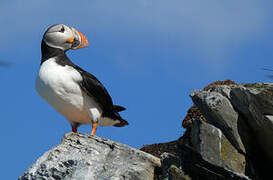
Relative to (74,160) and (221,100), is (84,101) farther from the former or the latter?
(221,100)

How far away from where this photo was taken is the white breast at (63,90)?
1164 cm

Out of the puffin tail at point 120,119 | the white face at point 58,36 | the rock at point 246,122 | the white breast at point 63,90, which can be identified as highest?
the white face at point 58,36

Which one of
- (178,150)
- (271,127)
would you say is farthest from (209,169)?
(271,127)

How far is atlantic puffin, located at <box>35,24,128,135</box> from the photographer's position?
1170 cm

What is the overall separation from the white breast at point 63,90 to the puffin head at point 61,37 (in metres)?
0.76

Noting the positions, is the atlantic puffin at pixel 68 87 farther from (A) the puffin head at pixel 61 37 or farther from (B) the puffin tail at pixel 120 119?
(B) the puffin tail at pixel 120 119

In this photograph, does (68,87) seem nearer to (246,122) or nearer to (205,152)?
(205,152)

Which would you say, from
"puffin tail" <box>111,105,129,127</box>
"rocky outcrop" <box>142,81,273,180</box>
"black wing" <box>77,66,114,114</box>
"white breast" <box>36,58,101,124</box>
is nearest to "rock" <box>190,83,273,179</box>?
"rocky outcrop" <box>142,81,273,180</box>

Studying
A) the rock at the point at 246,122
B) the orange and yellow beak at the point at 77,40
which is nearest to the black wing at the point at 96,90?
the orange and yellow beak at the point at 77,40

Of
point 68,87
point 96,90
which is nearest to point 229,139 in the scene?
point 96,90

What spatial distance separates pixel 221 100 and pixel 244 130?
731mm

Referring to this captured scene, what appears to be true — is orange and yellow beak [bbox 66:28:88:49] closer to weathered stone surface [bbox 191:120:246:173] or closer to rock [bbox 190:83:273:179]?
rock [bbox 190:83:273:179]

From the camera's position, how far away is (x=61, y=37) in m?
12.9

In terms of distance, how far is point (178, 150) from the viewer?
30.0ft
